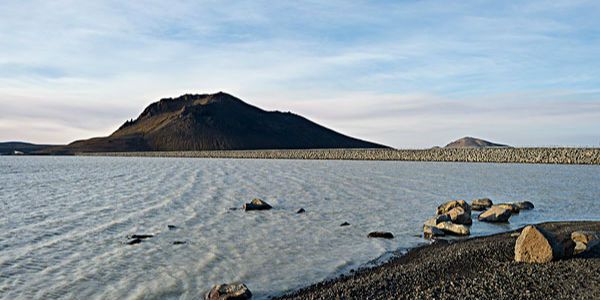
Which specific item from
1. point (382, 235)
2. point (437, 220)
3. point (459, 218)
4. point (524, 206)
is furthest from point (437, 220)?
point (524, 206)

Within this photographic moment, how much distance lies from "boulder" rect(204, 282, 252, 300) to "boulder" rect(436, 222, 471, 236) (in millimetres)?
9441

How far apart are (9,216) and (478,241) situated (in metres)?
19.9

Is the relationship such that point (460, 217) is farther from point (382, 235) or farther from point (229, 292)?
point (229, 292)

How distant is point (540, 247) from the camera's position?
1205cm

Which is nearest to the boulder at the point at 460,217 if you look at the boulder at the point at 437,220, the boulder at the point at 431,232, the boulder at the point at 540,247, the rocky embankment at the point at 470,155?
the boulder at the point at 437,220

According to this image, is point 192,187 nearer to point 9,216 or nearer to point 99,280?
point 9,216

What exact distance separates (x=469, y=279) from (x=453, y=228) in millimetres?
7490

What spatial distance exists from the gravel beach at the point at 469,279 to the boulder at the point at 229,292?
92 centimetres

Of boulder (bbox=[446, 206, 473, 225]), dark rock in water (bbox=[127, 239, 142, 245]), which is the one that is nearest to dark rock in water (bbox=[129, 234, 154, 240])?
dark rock in water (bbox=[127, 239, 142, 245])

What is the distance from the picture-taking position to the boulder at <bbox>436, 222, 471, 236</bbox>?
1789 cm

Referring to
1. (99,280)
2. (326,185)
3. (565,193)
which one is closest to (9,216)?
(99,280)

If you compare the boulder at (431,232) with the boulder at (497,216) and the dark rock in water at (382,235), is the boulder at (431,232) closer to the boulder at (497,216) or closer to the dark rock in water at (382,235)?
the dark rock in water at (382,235)

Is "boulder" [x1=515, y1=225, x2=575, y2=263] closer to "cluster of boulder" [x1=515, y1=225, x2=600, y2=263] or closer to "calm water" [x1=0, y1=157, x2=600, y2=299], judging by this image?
"cluster of boulder" [x1=515, y1=225, x2=600, y2=263]

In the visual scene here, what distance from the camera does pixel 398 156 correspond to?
105938 mm
